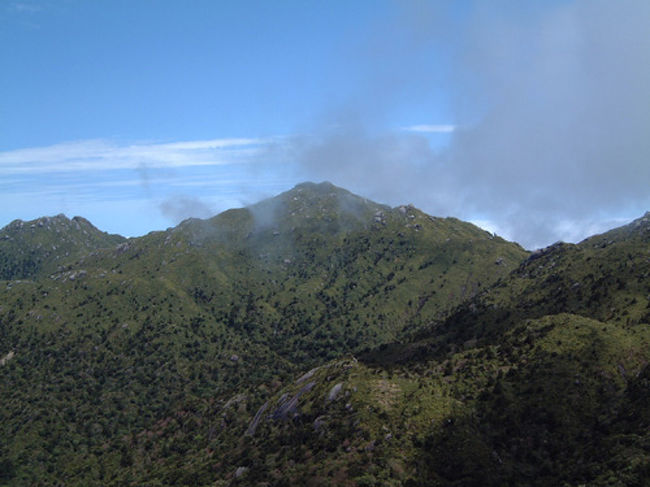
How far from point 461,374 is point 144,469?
499 feet

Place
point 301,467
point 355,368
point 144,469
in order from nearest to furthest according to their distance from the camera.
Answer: point 301,467 → point 355,368 → point 144,469

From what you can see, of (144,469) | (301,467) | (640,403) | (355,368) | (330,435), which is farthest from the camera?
(144,469)

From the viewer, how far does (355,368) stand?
150125 millimetres

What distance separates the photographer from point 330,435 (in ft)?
365

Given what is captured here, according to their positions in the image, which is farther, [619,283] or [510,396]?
[619,283]

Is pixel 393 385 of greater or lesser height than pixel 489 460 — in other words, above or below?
above

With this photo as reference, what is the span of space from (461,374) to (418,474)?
43.1m

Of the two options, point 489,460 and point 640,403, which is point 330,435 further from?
point 640,403

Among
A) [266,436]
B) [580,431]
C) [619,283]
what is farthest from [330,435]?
[619,283]

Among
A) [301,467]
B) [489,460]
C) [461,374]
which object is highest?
[461,374]

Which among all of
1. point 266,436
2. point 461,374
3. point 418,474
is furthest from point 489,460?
point 266,436

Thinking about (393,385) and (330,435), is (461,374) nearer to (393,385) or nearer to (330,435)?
(393,385)

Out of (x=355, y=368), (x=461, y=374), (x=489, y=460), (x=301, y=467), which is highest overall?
(x=355, y=368)

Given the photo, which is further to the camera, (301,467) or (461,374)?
(461,374)
